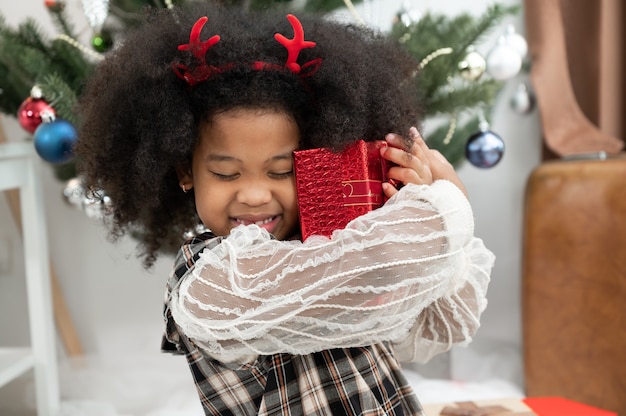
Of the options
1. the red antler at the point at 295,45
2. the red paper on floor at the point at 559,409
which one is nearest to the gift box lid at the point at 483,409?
the red paper on floor at the point at 559,409

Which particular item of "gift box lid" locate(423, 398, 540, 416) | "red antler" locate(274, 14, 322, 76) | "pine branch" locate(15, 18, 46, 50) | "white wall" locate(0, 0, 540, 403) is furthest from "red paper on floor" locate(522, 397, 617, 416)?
"pine branch" locate(15, 18, 46, 50)

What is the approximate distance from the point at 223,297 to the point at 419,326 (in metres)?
0.32

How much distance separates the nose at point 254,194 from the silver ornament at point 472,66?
0.70 meters

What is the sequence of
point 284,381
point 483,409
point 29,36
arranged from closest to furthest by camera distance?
point 284,381 < point 483,409 < point 29,36

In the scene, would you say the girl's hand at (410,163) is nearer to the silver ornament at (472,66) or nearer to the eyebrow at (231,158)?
the eyebrow at (231,158)

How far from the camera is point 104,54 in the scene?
3.87ft

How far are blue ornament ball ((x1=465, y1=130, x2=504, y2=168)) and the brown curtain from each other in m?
0.42

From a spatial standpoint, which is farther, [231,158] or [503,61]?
[503,61]

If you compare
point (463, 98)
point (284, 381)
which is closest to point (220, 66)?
point (284, 381)

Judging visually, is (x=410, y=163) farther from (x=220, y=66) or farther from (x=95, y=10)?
(x=95, y=10)

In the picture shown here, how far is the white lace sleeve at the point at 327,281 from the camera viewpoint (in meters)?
0.66

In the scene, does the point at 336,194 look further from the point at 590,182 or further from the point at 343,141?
the point at 590,182

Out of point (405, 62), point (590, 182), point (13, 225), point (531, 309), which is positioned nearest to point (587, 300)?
point (531, 309)

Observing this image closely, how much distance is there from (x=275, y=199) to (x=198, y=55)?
18 cm
